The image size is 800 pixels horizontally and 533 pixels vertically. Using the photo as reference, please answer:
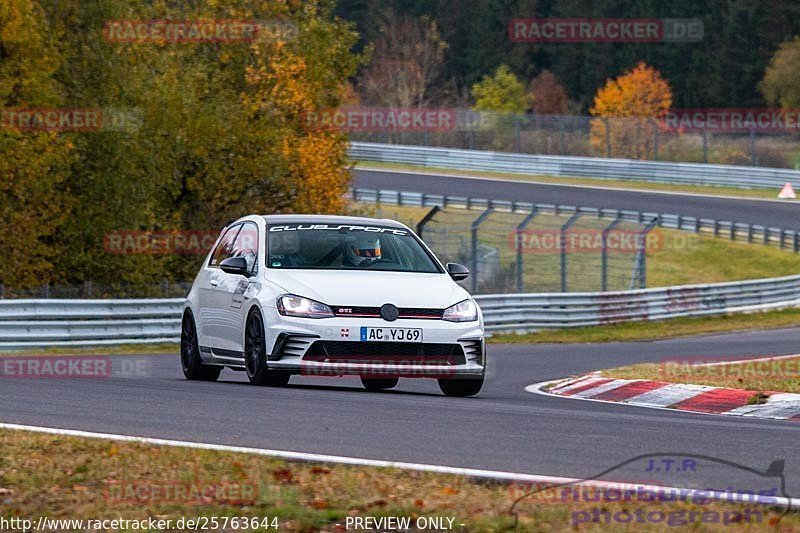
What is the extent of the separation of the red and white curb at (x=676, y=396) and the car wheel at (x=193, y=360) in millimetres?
3236

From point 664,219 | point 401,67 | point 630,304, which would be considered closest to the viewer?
point 630,304

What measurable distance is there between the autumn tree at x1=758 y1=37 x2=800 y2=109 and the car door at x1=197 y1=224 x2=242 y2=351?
237 ft

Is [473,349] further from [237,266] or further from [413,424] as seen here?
[413,424]

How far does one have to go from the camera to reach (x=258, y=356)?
11.9m

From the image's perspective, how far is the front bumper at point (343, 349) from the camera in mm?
11492

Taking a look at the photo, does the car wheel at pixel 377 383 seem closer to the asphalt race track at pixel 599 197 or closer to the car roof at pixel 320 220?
the car roof at pixel 320 220

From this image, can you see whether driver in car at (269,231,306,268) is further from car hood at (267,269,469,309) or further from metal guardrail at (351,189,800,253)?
metal guardrail at (351,189,800,253)

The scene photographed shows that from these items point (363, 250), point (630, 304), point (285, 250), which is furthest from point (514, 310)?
point (285, 250)

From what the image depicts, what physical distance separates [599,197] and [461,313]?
136ft

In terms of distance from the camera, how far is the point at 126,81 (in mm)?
31188

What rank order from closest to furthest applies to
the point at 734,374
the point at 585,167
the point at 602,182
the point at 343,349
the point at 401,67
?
the point at 343,349
the point at 734,374
the point at 602,182
the point at 585,167
the point at 401,67

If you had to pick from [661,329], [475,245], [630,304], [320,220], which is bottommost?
[661,329]

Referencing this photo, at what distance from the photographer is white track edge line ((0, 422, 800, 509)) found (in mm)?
6633

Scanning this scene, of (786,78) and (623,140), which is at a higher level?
(786,78)
